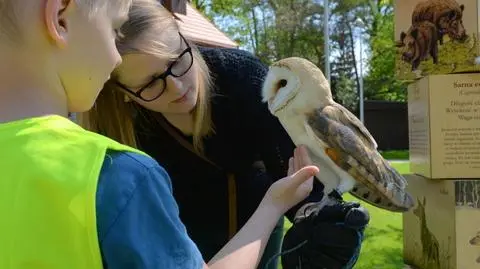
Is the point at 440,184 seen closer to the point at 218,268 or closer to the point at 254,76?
the point at 254,76

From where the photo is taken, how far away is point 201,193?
1496mm

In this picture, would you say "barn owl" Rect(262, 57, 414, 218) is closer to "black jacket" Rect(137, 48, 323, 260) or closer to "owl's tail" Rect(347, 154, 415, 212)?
"owl's tail" Rect(347, 154, 415, 212)

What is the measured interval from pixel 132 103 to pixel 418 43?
1564 mm

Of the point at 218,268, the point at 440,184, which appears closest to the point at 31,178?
the point at 218,268

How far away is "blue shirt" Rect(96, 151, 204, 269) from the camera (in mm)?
513

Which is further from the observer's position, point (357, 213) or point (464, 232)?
point (464, 232)

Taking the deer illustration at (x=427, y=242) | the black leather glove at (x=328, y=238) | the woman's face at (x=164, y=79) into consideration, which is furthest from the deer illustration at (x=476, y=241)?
the woman's face at (x=164, y=79)

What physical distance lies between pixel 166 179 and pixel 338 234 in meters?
0.61

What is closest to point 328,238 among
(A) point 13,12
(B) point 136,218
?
(B) point 136,218

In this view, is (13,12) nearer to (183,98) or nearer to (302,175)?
(302,175)

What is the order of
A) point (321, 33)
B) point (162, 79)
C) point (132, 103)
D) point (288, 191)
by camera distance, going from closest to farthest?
point (288, 191) → point (162, 79) → point (132, 103) → point (321, 33)

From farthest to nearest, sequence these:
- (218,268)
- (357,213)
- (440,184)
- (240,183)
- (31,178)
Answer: (440,184), (240,183), (357,213), (218,268), (31,178)

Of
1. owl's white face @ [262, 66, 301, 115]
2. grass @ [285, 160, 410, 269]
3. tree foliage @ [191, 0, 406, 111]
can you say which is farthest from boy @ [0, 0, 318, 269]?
tree foliage @ [191, 0, 406, 111]

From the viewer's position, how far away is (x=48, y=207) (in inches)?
19.9
